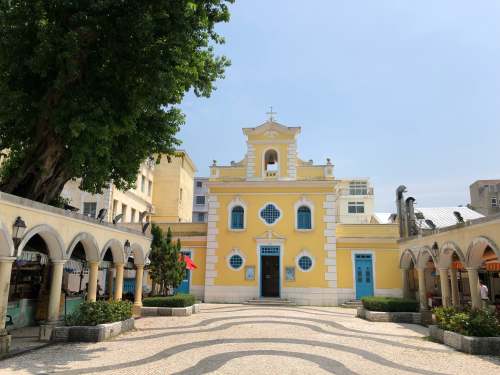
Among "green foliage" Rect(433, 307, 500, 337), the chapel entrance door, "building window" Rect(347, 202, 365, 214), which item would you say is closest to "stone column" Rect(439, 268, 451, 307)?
"green foliage" Rect(433, 307, 500, 337)

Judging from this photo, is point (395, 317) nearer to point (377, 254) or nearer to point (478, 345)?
point (478, 345)

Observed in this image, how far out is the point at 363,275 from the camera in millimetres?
23406

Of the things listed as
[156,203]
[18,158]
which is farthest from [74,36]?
[156,203]

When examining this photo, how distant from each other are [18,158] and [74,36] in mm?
6656

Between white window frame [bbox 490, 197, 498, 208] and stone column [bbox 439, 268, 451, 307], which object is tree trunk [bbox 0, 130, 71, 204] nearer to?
stone column [bbox 439, 268, 451, 307]

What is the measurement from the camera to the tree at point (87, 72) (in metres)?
10.7

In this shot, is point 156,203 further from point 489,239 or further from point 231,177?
point 489,239

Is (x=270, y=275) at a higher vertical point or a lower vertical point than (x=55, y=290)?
higher

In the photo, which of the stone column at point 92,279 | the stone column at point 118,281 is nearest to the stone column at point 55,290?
the stone column at point 92,279

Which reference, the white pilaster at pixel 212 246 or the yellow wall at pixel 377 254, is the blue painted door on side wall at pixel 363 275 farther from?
the white pilaster at pixel 212 246

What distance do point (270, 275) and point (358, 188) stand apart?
91.0ft

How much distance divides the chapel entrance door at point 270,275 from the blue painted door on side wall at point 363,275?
483 cm

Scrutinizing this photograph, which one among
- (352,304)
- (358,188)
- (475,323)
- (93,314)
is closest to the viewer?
(475,323)

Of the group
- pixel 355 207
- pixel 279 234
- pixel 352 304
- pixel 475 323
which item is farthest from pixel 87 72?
pixel 355 207
